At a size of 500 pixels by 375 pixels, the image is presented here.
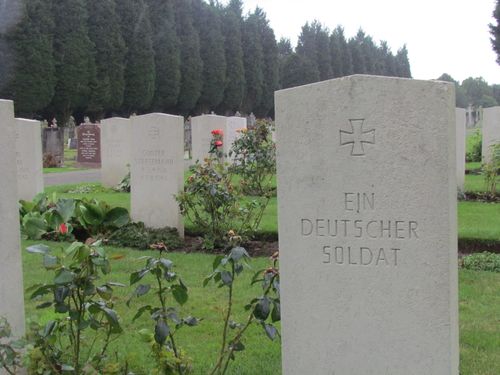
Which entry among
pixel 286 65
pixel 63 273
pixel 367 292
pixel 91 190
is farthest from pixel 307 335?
pixel 286 65

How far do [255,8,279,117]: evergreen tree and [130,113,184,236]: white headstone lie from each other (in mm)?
41217

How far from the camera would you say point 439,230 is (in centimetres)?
248

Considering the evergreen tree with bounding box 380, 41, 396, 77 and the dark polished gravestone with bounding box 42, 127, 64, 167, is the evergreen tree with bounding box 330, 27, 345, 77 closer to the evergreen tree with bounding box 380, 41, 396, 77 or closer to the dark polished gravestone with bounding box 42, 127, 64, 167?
the evergreen tree with bounding box 380, 41, 396, 77

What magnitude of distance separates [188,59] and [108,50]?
7764 millimetres

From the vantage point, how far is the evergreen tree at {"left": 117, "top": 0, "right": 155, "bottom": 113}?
1366 inches

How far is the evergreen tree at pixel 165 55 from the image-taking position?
37.2 m

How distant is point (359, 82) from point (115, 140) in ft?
36.0

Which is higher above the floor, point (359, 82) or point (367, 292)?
point (359, 82)

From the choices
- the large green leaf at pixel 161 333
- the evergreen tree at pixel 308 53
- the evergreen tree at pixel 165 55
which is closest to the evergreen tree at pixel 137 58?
the evergreen tree at pixel 165 55

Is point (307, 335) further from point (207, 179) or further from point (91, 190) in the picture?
point (91, 190)

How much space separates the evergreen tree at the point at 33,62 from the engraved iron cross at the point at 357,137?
28215 millimetres

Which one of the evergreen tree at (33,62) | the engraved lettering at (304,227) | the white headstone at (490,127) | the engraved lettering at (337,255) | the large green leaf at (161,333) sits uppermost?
the evergreen tree at (33,62)

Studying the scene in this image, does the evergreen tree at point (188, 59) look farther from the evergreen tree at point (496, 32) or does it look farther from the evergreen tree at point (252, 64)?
the evergreen tree at point (496, 32)

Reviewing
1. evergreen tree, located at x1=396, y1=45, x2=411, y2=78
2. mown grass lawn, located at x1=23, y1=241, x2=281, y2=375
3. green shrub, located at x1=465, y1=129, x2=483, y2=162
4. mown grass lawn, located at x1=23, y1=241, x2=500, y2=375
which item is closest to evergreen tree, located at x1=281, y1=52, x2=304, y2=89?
evergreen tree, located at x1=396, y1=45, x2=411, y2=78
